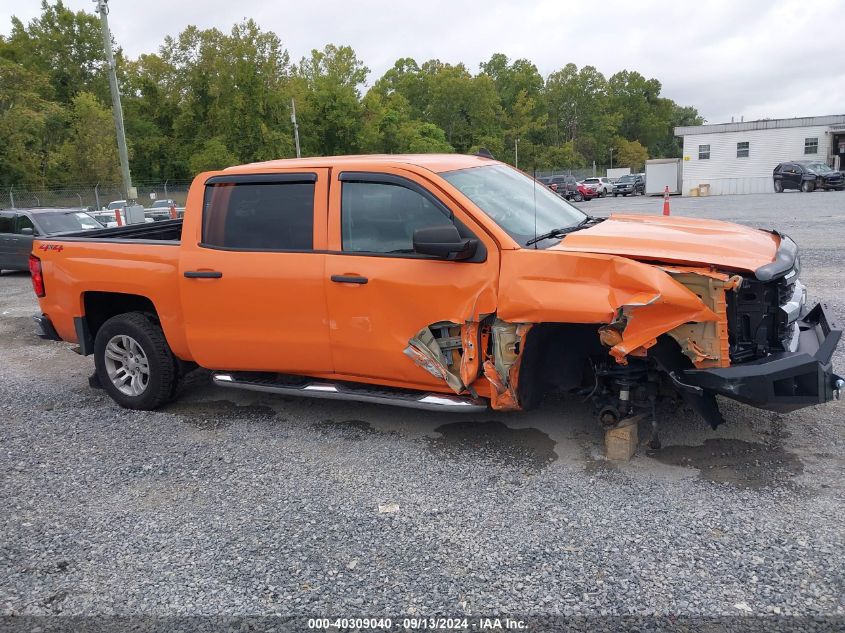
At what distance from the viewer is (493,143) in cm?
7025

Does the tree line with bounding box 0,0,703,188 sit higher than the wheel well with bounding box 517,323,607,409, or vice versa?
the tree line with bounding box 0,0,703,188

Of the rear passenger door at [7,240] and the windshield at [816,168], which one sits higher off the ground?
the windshield at [816,168]

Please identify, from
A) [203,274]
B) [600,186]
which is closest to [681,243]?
[203,274]

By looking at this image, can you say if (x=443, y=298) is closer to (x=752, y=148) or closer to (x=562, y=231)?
(x=562, y=231)

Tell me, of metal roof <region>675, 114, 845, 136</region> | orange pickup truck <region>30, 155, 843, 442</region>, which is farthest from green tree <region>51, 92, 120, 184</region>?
orange pickup truck <region>30, 155, 843, 442</region>

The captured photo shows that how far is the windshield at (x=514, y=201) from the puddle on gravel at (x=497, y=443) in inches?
52.2

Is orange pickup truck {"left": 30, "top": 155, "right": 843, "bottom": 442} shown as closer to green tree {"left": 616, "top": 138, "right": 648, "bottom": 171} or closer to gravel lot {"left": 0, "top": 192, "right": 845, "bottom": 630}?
gravel lot {"left": 0, "top": 192, "right": 845, "bottom": 630}

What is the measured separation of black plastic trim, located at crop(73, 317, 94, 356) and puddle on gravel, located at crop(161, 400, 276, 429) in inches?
35.4

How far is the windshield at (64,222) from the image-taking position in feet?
45.8

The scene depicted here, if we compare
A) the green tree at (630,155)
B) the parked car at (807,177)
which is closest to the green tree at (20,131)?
the parked car at (807,177)

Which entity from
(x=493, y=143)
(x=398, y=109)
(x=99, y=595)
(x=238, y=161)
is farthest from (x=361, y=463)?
(x=493, y=143)

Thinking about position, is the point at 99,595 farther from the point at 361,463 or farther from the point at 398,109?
the point at 398,109

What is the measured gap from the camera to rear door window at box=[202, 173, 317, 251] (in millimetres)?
4812

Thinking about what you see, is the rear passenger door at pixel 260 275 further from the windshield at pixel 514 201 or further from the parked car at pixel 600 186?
the parked car at pixel 600 186
